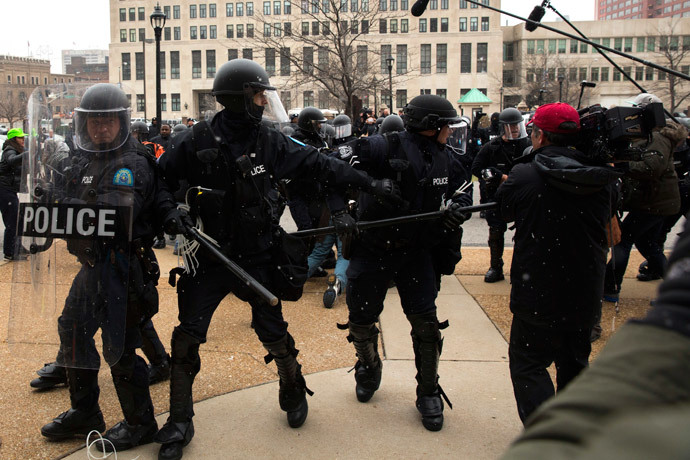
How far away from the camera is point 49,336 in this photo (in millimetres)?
3188

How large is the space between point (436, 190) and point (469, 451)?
1534mm

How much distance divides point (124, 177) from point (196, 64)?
8161cm

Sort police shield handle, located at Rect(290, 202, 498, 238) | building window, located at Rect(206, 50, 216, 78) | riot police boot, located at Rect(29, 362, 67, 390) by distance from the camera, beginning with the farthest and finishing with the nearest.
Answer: building window, located at Rect(206, 50, 216, 78)
riot police boot, located at Rect(29, 362, 67, 390)
police shield handle, located at Rect(290, 202, 498, 238)

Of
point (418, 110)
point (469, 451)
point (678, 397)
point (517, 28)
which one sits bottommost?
point (469, 451)

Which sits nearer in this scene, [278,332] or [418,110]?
[278,332]

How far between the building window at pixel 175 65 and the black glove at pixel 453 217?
8084cm

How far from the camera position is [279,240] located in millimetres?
3496

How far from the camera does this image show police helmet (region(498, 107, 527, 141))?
670cm

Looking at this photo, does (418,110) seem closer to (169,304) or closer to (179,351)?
(179,351)

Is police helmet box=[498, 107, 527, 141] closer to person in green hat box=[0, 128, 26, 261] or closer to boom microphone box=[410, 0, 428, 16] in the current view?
boom microphone box=[410, 0, 428, 16]

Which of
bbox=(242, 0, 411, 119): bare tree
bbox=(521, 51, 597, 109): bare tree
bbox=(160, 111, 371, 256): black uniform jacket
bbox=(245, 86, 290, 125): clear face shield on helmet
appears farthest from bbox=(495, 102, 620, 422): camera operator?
bbox=(521, 51, 597, 109): bare tree

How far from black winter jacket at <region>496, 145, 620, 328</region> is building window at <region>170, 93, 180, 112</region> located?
3166 inches

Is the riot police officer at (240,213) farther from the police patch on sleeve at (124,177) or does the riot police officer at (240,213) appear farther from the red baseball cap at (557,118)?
the red baseball cap at (557,118)

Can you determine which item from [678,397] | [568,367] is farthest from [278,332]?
[678,397]
